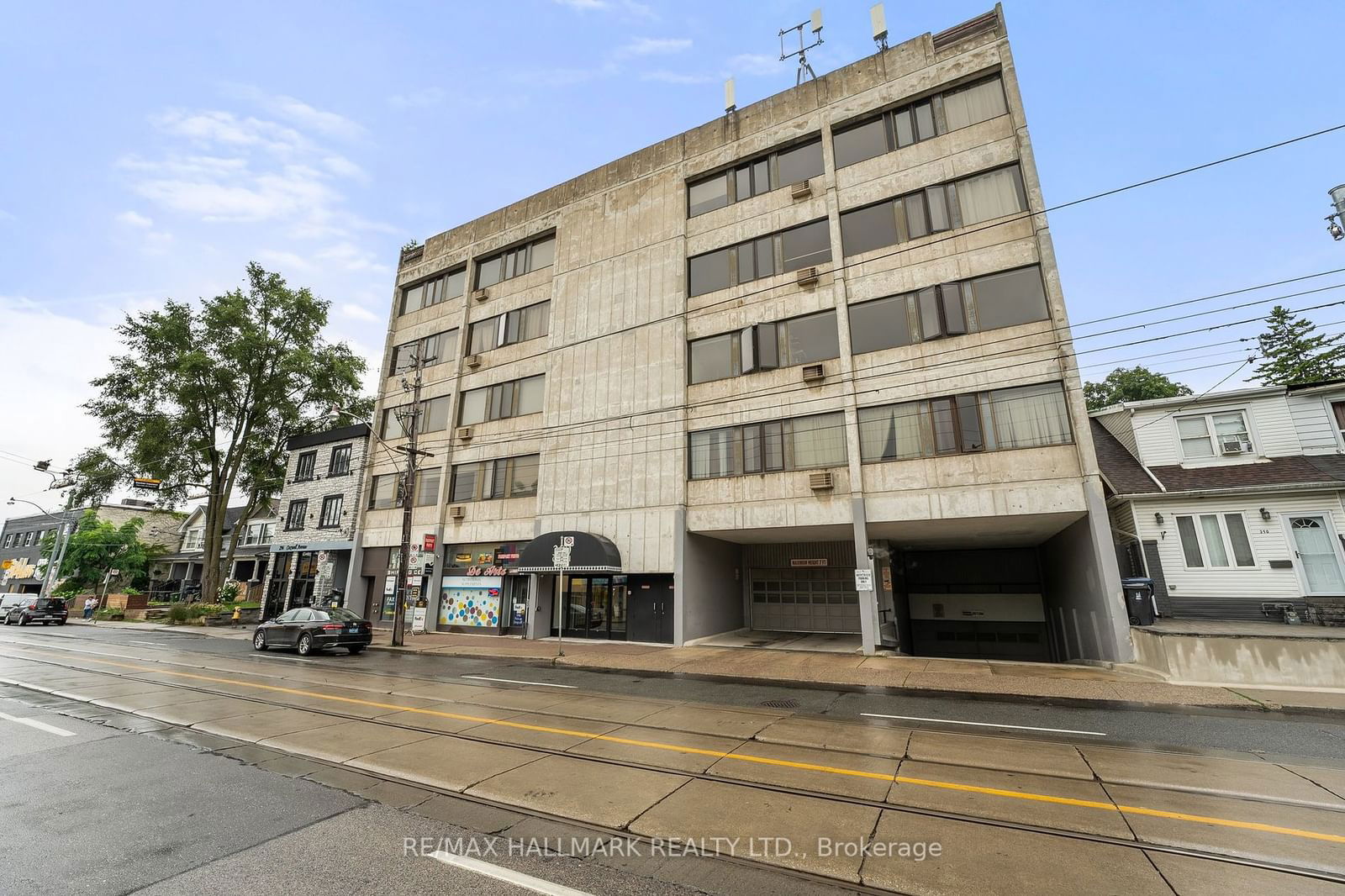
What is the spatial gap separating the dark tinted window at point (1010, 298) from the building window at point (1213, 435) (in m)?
7.46

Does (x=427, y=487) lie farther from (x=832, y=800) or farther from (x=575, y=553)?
(x=832, y=800)

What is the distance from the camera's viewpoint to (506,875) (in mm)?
3928

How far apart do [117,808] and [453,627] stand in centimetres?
1997

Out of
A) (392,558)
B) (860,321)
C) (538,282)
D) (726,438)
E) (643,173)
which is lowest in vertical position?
(392,558)

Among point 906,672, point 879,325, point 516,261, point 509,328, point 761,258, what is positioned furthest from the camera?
point 516,261

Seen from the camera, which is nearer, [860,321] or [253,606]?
[860,321]

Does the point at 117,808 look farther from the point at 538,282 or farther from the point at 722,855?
the point at 538,282

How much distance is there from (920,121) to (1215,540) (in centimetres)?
1630

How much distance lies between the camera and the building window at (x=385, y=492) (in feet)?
91.1

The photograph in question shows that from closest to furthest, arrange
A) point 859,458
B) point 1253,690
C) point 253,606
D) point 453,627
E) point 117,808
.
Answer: point 117,808 → point 1253,690 → point 859,458 → point 453,627 → point 253,606

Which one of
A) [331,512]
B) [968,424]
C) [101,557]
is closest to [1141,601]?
[968,424]

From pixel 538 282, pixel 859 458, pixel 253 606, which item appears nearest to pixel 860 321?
pixel 859 458

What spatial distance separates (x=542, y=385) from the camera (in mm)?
24578

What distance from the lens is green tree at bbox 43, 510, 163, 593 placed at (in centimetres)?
4416
